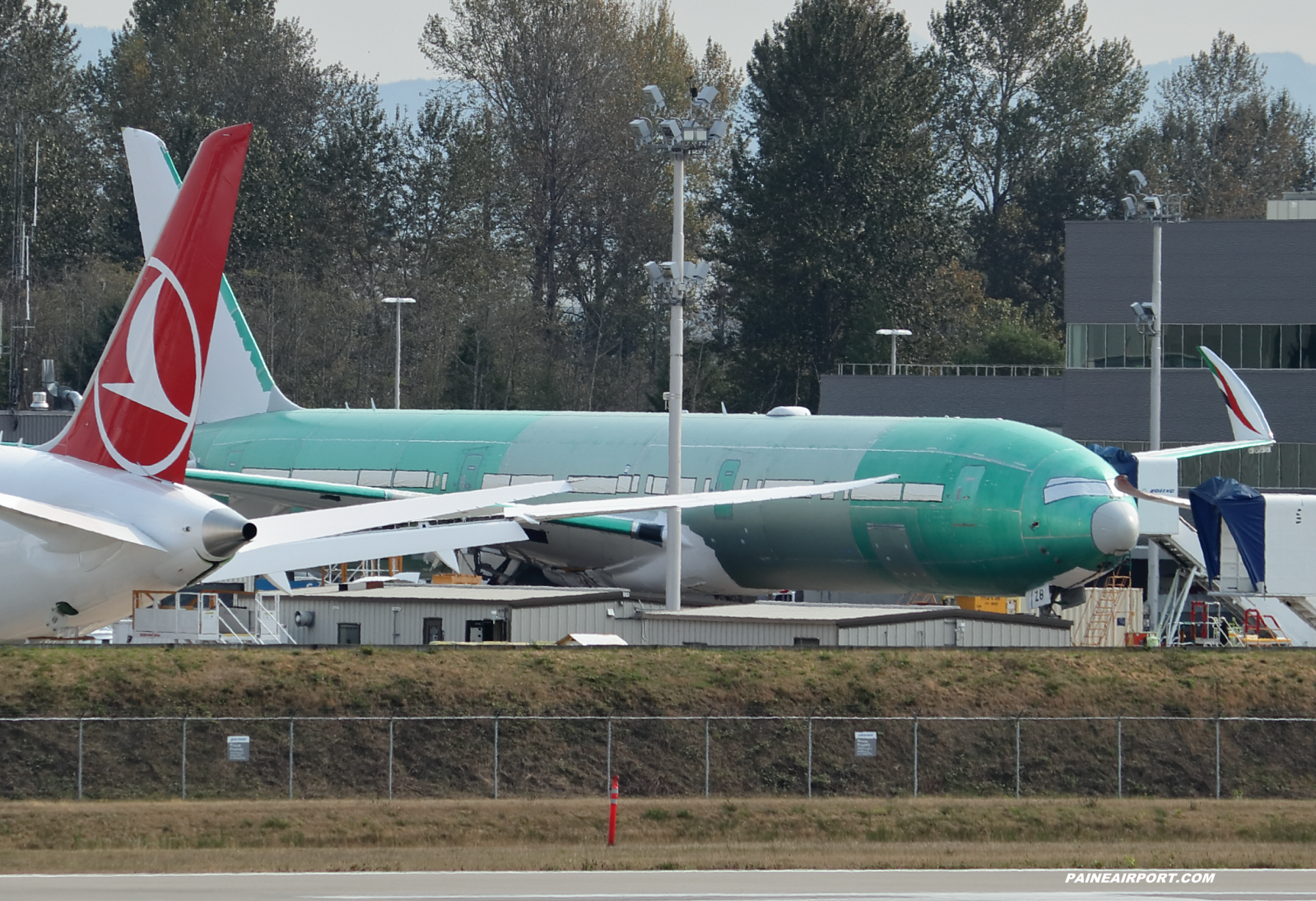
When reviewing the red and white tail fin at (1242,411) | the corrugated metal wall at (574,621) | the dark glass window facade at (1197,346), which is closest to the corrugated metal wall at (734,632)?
the corrugated metal wall at (574,621)

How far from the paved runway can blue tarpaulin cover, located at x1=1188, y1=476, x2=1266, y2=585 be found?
20564mm

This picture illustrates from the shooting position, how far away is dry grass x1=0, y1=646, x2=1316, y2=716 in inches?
1167

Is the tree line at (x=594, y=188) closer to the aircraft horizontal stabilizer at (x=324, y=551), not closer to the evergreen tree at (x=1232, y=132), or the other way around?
the evergreen tree at (x=1232, y=132)

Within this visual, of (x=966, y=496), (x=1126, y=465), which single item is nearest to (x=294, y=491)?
(x=966, y=496)

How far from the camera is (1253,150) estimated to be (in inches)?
Answer: 5221

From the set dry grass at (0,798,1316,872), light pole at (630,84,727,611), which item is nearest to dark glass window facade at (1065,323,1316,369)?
light pole at (630,84,727,611)

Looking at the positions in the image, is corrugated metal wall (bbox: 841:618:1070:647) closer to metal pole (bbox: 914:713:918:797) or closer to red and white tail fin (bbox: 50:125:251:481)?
metal pole (bbox: 914:713:918:797)

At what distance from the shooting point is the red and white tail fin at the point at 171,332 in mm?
19328

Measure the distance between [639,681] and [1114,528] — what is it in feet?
33.3

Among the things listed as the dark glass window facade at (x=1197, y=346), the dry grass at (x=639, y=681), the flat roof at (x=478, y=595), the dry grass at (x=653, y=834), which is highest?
the dark glass window facade at (x=1197, y=346)

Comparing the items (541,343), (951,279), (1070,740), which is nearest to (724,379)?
(541,343)

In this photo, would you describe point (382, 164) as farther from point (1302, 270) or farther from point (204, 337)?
point (204, 337)

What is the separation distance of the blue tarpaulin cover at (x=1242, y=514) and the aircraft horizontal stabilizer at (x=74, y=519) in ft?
88.5

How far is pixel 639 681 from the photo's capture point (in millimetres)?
31344
